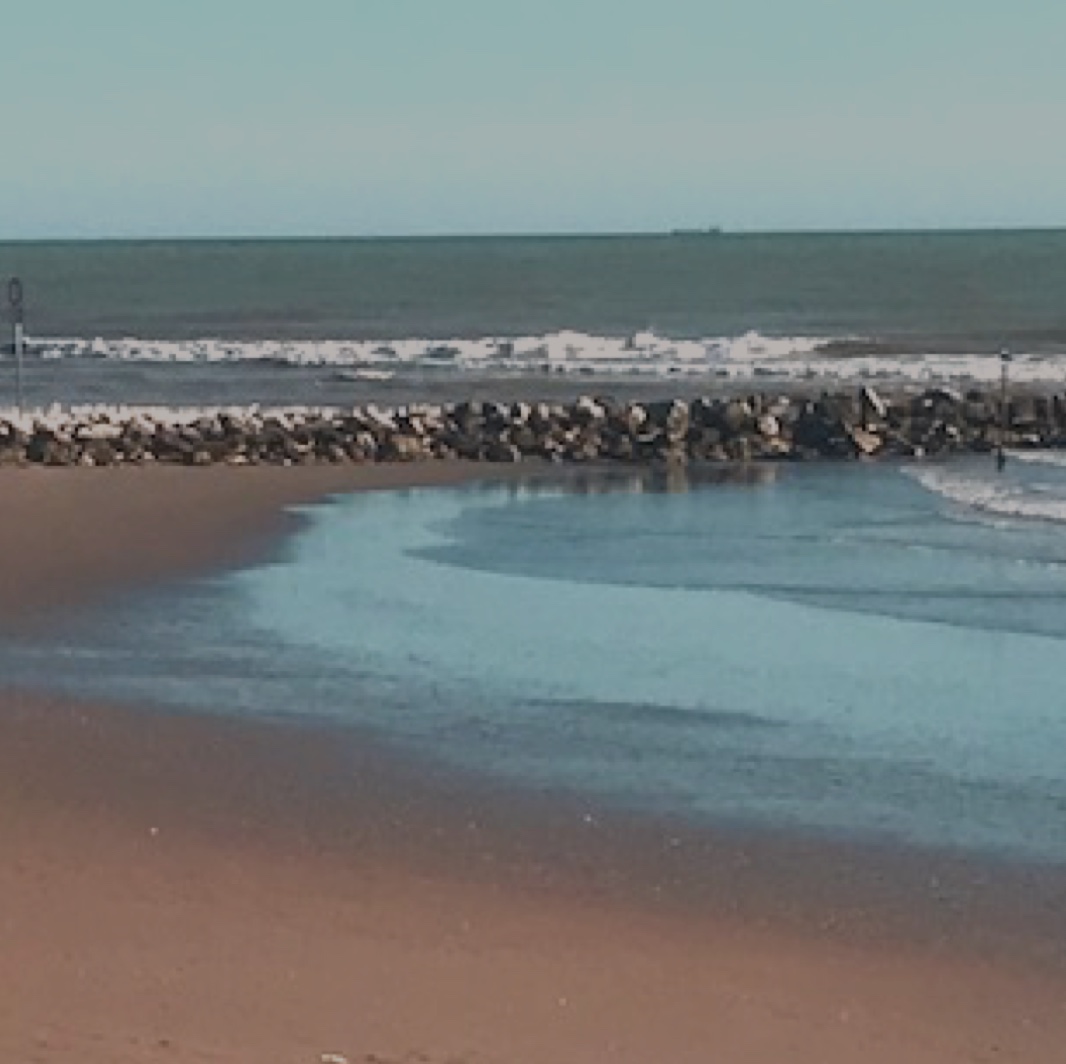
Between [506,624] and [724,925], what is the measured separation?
6.75m

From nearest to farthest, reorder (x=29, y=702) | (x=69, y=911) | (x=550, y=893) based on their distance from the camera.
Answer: (x=69, y=911)
(x=550, y=893)
(x=29, y=702)

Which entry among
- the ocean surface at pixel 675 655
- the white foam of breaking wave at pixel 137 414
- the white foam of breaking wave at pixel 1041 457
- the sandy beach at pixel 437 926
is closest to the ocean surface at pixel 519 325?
the white foam of breaking wave at pixel 137 414

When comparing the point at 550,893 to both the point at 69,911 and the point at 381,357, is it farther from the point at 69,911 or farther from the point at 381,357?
the point at 381,357

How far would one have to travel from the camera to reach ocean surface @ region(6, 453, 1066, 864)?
11.2m

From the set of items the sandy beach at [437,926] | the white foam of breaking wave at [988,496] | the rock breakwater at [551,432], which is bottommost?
the sandy beach at [437,926]

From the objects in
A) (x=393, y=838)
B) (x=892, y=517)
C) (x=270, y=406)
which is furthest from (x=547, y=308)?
(x=393, y=838)

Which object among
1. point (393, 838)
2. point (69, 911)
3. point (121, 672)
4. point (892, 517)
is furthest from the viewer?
point (892, 517)

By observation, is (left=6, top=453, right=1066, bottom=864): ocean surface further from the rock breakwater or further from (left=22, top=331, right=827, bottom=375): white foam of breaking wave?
(left=22, top=331, right=827, bottom=375): white foam of breaking wave

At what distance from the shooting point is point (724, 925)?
29.7ft

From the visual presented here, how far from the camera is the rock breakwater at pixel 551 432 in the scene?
1096 inches

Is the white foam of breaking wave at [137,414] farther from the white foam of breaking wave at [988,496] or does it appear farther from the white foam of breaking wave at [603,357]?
the white foam of breaking wave at [603,357]

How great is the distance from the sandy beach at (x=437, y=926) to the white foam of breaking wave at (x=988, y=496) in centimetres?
1138

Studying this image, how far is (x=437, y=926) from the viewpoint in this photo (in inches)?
349

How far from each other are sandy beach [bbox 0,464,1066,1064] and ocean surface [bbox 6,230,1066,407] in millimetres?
26942
